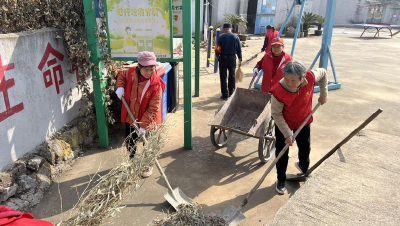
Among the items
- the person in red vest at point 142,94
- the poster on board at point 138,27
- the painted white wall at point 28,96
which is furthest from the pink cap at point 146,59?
the painted white wall at point 28,96

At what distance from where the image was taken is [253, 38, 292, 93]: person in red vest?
4.73 metres

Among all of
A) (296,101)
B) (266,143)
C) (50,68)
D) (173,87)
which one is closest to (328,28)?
(173,87)

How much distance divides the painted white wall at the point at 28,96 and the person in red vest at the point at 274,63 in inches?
128

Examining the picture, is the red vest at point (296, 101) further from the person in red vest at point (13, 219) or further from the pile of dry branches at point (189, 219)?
the person in red vest at point (13, 219)

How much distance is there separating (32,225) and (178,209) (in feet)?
6.58

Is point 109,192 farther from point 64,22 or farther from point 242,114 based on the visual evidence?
point 242,114

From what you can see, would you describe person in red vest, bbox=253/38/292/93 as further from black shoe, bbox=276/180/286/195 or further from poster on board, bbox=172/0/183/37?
black shoe, bbox=276/180/286/195

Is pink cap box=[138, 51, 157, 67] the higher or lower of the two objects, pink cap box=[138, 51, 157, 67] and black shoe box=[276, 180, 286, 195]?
the higher

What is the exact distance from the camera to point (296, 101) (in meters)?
3.39

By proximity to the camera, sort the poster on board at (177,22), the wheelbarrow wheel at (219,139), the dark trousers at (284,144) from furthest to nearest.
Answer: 1. the poster on board at (177,22)
2. the wheelbarrow wheel at (219,139)
3. the dark trousers at (284,144)

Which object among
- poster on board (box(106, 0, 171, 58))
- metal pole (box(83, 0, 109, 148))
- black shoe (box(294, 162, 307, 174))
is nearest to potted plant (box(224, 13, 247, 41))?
poster on board (box(106, 0, 171, 58))

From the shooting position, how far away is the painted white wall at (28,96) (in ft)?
11.0

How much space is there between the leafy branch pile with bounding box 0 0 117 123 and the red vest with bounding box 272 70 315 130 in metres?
2.60

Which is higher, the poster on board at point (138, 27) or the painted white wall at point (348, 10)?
the painted white wall at point (348, 10)
